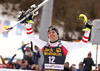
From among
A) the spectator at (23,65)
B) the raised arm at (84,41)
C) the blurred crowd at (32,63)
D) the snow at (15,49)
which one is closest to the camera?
the raised arm at (84,41)

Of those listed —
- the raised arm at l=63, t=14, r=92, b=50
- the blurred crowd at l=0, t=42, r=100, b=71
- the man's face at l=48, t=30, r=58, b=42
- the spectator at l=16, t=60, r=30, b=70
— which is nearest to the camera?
the raised arm at l=63, t=14, r=92, b=50

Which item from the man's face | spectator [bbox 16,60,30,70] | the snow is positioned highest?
the man's face

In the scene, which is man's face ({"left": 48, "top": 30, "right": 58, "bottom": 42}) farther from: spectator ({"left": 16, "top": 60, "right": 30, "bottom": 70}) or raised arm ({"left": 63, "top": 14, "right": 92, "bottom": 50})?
spectator ({"left": 16, "top": 60, "right": 30, "bottom": 70})

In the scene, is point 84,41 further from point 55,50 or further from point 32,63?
point 32,63

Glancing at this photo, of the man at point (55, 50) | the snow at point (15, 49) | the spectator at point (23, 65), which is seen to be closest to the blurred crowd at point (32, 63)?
the spectator at point (23, 65)

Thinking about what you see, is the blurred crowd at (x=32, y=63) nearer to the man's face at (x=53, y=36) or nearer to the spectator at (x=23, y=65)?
the spectator at (x=23, y=65)

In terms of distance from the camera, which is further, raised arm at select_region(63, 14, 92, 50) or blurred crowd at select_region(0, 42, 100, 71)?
blurred crowd at select_region(0, 42, 100, 71)

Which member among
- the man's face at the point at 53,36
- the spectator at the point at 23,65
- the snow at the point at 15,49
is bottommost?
the spectator at the point at 23,65

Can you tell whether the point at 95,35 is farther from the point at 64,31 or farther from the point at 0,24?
the point at 64,31

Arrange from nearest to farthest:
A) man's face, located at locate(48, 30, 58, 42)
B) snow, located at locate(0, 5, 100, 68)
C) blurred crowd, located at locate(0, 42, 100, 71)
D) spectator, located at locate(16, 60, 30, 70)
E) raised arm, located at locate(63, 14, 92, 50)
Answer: raised arm, located at locate(63, 14, 92, 50) → man's face, located at locate(48, 30, 58, 42) → spectator, located at locate(16, 60, 30, 70) → blurred crowd, located at locate(0, 42, 100, 71) → snow, located at locate(0, 5, 100, 68)

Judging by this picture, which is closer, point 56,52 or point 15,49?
point 56,52

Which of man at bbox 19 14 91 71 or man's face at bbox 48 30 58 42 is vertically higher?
man's face at bbox 48 30 58 42

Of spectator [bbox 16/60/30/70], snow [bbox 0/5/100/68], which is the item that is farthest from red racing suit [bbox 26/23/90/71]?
snow [bbox 0/5/100/68]

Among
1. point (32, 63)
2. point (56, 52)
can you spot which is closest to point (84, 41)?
point (56, 52)
